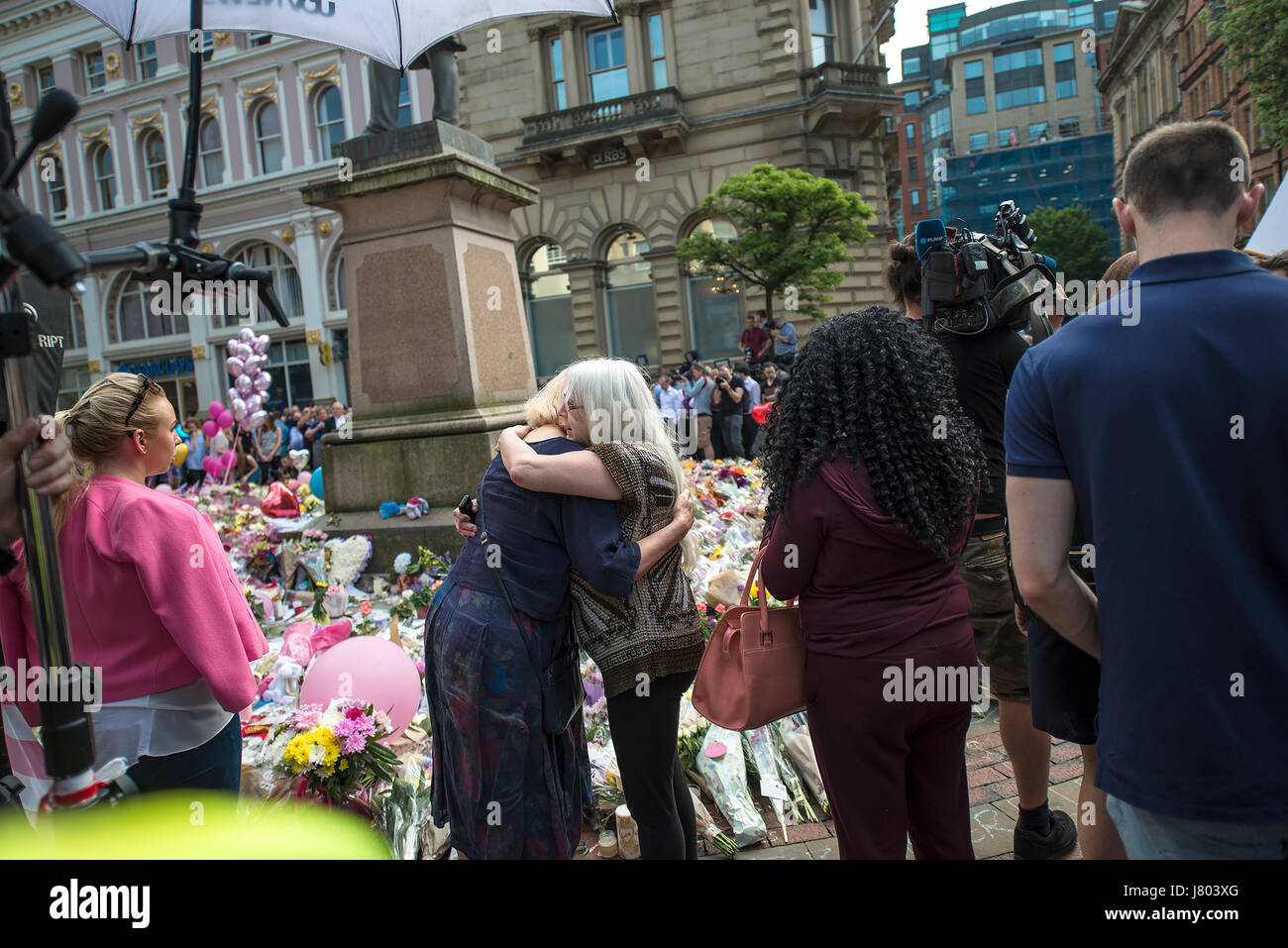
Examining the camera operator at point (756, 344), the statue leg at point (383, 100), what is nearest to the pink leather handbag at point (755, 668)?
the statue leg at point (383, 100)

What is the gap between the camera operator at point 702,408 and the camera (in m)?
12.5

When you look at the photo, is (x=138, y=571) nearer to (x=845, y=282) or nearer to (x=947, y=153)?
(x=845, y=282)

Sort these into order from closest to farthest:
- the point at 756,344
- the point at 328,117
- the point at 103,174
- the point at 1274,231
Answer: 1. the point at 1274,231
2. the point at 756,344
3. the point at 328,117
4. the point at 103,174

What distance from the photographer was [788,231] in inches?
749

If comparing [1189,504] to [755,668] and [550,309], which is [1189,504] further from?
[550,309]

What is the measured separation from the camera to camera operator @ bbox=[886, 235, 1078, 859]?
9.23 feet

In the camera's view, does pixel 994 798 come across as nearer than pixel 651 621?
No

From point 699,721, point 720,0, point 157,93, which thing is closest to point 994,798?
point 699,721

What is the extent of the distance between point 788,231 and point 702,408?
25.8 feet

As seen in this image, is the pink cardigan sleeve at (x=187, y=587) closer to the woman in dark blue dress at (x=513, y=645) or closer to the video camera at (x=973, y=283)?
the woman in dark blue dress at (x=513, y=645)

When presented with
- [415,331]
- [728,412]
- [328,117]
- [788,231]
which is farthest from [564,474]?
[328,117]

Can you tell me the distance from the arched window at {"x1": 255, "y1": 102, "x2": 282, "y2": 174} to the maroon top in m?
29.2

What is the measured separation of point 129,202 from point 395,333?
27974 mm
